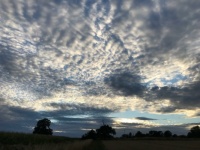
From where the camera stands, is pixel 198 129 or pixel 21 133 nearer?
pixel 21 133

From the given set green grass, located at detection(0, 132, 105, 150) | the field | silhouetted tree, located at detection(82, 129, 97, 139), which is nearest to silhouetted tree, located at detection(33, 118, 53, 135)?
silhouetted tree, located at detection(82, 129, 97, 139)

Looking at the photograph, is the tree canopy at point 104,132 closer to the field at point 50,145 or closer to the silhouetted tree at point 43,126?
the silhouetted tree at point 43,126

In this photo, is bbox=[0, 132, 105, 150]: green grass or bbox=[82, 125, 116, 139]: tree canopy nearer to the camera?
bbox=[0, 132, 105, 150]: green grass

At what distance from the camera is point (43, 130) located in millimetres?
135625

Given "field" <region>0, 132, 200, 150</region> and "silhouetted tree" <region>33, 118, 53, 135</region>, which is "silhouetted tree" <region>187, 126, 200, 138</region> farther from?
"field" <region>0, 132, 200, 150</region>

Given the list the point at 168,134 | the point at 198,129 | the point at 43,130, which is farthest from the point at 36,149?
the point at 168,134

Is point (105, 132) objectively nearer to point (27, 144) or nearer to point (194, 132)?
point (194, 132)

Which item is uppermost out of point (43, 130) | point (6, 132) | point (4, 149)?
point (43, 130)

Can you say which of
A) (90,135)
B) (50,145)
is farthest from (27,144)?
(90,135)

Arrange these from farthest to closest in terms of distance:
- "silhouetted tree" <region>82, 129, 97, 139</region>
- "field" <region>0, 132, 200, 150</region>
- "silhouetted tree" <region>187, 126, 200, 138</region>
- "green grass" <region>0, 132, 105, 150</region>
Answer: "silhouetted tree" <region>187, 126, 200, 138</region> < "silhouetted tree" <region>82, 129, 97, 139</region> < "field" <region>0, 132, 200, 150</region> < "green grass" <region>0, 132, 105, 150</region>

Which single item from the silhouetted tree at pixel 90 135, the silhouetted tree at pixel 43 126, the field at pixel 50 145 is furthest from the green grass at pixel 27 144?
the silhouetted tree at pixel 90 135

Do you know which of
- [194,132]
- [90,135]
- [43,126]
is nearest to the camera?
[43,126]

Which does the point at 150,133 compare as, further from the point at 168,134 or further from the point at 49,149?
the point at 49,149

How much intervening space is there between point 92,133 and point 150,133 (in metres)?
43.4
